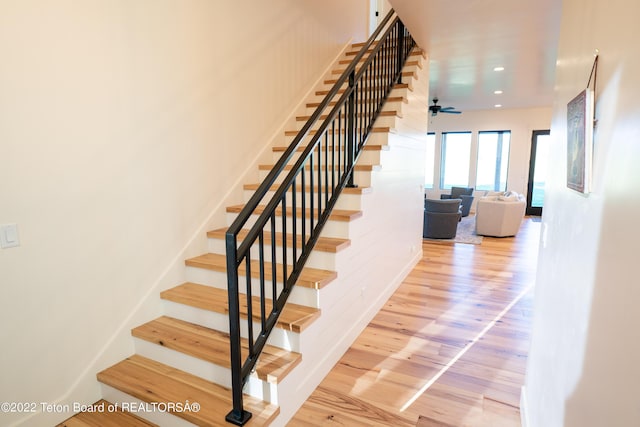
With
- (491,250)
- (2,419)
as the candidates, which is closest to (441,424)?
(2,419)

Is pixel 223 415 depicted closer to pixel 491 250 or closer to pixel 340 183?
pixel 340 183

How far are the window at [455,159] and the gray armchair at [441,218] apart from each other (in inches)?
168

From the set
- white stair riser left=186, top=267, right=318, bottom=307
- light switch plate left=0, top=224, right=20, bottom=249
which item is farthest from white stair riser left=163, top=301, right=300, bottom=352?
light switch plate left=0, top=224, right=20, bottom=249

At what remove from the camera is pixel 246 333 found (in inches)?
88.4

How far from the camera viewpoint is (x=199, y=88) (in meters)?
2.80

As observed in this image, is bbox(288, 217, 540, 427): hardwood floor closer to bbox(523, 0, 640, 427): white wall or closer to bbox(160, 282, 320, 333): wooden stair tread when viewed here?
bbox(160, 282, 320, 333): wooden stair tread

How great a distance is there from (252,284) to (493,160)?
954 centimetres

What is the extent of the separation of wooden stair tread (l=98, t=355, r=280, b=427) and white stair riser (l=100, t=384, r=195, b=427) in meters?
0.04

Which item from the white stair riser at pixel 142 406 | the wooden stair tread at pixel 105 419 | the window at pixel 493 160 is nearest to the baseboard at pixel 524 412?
the white stair riser at pixel 142 406

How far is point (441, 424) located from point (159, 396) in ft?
5.29

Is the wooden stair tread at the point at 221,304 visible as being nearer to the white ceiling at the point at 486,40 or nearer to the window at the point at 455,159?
the white ceiling at the point at 486,40

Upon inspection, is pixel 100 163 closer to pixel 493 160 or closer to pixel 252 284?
pixel 252 284

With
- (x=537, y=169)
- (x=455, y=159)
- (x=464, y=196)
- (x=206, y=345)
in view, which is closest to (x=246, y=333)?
(x=206, y=345)

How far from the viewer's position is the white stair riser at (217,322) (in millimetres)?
2136
